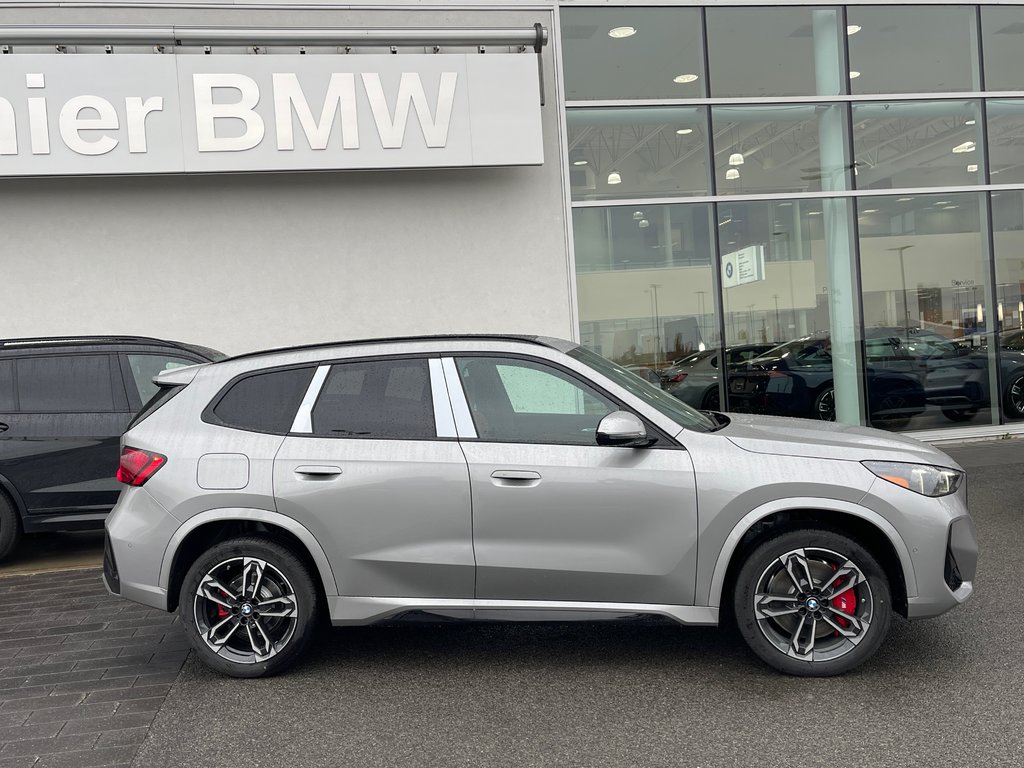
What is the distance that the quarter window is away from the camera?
452 cm

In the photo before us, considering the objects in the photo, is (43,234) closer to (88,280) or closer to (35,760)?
(88,280)

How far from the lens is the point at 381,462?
178 inches

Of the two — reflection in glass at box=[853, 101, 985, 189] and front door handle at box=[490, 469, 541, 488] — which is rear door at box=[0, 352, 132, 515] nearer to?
front door handle at box=[490, 469, 541, 488]

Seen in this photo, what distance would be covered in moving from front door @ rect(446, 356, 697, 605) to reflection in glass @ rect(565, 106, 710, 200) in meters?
7.71

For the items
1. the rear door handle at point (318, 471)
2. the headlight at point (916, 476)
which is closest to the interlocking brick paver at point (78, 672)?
the rear door handle at point (318, 471)

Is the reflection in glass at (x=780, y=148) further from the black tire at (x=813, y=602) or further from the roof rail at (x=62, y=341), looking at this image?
the black tire at (x=813, y=602)

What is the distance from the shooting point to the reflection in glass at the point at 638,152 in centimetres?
1172

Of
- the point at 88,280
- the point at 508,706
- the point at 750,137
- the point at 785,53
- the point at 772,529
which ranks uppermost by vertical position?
the point at 785,53

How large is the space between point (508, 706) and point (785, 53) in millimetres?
10445

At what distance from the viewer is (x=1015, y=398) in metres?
12.6

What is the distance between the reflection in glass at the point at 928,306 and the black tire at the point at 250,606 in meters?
9.58

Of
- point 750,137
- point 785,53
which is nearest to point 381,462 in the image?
point 750,137

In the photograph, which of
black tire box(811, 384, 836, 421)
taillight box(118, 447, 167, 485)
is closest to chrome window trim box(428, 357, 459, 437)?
taillight box(118, 447, 167, 485)

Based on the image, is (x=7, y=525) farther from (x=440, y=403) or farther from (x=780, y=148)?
(x=780, y=148)
